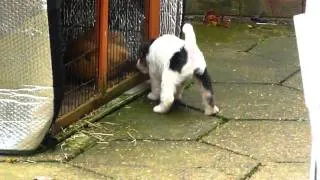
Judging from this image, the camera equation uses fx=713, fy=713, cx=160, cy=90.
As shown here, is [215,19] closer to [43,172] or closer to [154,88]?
[154,88]

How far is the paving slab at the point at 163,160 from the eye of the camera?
430 centimetres

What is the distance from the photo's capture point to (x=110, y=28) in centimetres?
542

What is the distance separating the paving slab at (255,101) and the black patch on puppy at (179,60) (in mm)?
519

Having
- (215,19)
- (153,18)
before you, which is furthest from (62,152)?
(215,19)

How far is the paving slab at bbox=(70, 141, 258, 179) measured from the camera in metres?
4.30

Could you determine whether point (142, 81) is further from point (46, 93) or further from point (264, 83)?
point (46, 93)

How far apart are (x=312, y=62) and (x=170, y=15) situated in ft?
12.9

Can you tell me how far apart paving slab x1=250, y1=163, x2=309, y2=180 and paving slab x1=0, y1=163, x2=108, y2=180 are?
953 millimetres

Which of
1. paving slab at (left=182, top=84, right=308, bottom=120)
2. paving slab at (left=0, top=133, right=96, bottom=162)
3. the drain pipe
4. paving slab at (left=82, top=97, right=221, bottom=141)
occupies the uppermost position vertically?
the drain pipe

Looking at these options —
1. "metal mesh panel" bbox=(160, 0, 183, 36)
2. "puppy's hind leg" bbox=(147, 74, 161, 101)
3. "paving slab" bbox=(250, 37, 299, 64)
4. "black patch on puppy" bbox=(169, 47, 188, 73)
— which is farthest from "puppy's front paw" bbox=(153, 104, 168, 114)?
"paving slab" bbox=(250, 37, 299, 64)

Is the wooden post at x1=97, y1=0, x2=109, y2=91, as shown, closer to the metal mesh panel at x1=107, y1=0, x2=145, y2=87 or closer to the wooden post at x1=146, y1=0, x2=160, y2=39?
the metal mesh panel at x1=107, y1=0, x2=145, y2=87

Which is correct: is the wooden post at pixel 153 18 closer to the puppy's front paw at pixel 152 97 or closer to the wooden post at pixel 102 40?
the puppy's front paw at pixel 152 97

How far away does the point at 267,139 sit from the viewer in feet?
15.9

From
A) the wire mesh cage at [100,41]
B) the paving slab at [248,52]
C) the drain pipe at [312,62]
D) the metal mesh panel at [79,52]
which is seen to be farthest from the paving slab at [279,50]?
the drain pipe at [312,62]
